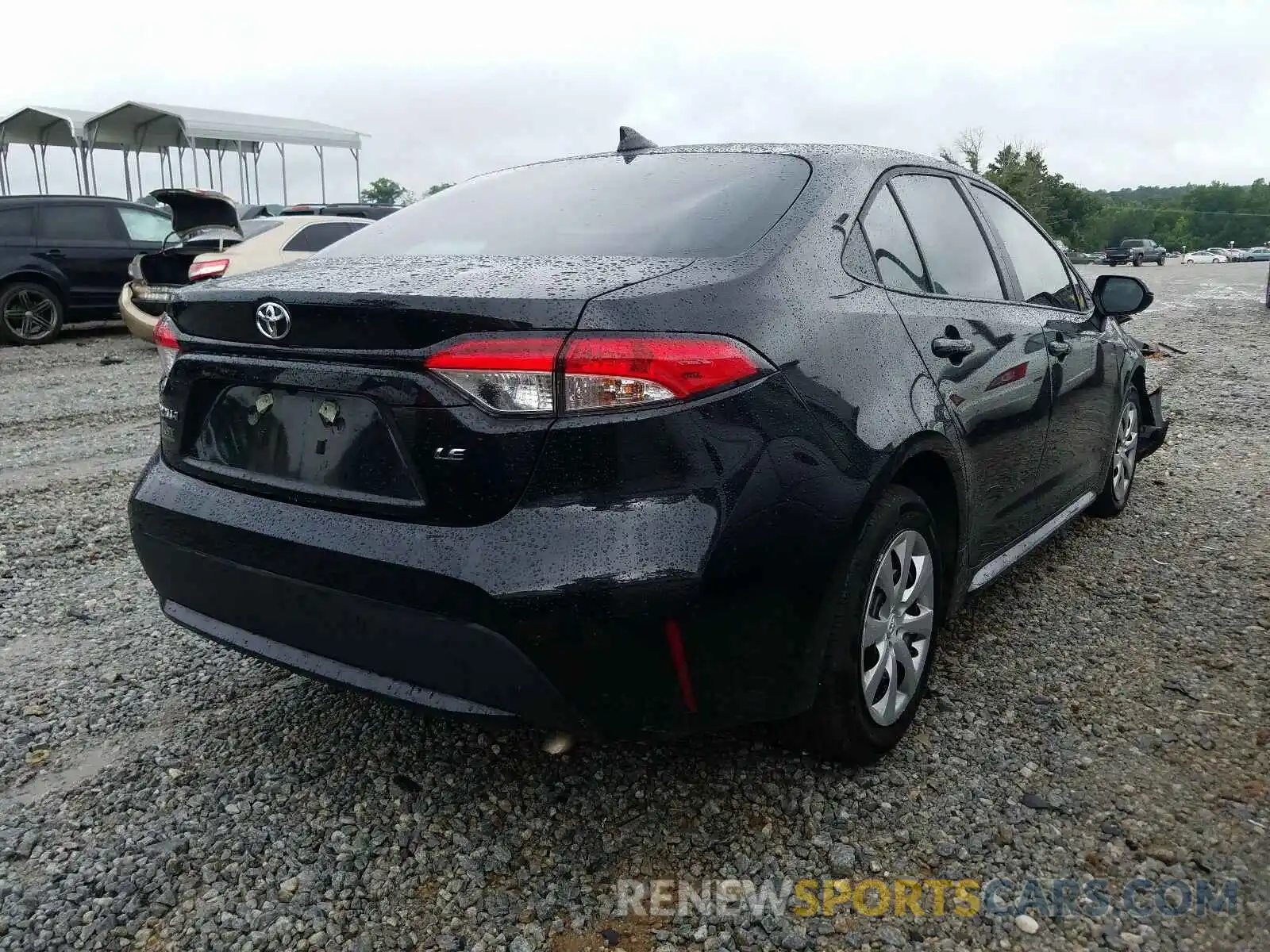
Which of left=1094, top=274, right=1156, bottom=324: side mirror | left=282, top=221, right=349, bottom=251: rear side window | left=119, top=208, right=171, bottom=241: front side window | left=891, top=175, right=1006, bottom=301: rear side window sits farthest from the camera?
left=119, top=208, right=171, bottom=241: front side window

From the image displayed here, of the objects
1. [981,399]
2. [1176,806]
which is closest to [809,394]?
[981,399]

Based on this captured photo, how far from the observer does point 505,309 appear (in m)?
1.93

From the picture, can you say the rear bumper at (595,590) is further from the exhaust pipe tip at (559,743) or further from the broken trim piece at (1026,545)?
the broken trim piece at (1026,545)

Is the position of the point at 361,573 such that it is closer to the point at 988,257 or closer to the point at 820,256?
the point at 820,256

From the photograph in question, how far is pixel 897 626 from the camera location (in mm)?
2531

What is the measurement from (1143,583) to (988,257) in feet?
4.95

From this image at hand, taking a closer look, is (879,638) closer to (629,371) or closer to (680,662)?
(680,662)

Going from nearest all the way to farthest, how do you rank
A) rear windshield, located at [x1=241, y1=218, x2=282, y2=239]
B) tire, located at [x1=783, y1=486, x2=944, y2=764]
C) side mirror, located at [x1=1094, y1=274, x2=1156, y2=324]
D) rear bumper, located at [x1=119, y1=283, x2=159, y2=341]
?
tire, located at [x1=783, y1=486, x2=944, y2=764], side mirror, located at [x1=1094, y1=274, x2=1156, y2=324], rear bumper, located at [x1=119, y1=283, x2=159, y2=341], rear windshield, located at [x1=241, y1=218, x2=282, y2=239]

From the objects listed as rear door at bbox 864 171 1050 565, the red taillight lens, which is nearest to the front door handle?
rear door at bbox 864 171 1050 565

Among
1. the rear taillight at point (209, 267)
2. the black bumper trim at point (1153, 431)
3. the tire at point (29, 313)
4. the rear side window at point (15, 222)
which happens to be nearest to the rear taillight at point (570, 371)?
the black bumper trim at point (1153, 431)

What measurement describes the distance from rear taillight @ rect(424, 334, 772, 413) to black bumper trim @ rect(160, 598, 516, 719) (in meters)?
0.60

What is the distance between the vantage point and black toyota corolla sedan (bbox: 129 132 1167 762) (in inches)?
74.9

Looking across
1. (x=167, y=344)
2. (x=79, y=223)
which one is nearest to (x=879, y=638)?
(x=167, y=344)

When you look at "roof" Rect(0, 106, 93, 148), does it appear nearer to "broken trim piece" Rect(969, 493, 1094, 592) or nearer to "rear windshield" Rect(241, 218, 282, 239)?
"rear windshield" Rect(241, 218, 282, 239)
